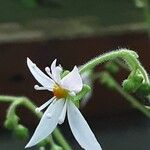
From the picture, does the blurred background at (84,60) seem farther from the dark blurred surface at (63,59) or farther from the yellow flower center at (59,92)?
the yellow flower center at (59,92)

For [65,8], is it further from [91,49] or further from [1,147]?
[1,147]

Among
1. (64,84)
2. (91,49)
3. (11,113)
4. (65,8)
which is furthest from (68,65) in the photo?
(64,84)

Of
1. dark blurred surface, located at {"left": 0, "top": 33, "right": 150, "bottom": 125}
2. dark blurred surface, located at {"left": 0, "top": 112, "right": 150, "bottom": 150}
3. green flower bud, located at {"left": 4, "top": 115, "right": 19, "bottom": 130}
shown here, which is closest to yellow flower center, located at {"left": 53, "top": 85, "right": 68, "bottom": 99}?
green flower bud, located at {"left": 4, "top": 115, "right": 19, "bottom": 130}

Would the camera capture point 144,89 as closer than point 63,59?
Yes

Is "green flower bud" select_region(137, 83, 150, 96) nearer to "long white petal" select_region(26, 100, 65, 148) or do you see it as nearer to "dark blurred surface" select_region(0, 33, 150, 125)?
"long white petal" select_region(26, 100, 65, 148)

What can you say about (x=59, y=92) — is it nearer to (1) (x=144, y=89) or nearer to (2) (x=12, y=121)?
(1) (x=144, y=89)

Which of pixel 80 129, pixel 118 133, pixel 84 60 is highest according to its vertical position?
pixel 84 60

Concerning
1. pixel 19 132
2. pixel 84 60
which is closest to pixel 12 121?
pixel 19 132

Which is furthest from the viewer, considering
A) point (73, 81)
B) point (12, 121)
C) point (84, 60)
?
point (84, 60)
